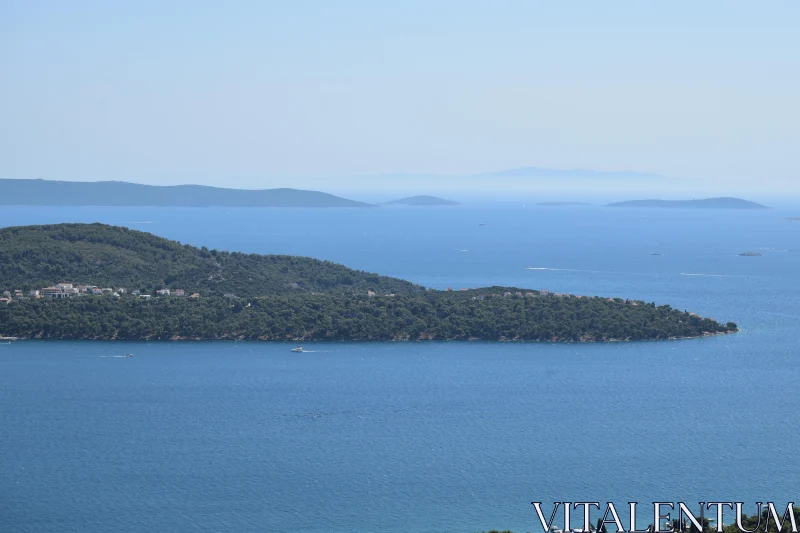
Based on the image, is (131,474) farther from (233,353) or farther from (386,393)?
(233,353)

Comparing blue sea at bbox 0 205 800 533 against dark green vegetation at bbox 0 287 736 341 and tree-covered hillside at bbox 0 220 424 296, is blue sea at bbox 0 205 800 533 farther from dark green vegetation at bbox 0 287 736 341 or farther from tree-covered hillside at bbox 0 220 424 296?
tree-covered hillside at bbox 0 220 424 296

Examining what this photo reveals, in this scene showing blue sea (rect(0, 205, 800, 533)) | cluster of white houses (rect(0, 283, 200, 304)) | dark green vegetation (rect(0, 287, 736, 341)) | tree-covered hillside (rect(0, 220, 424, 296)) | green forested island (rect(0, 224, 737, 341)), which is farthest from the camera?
tree-covered hillside (rect(0, 220, 424, 296))

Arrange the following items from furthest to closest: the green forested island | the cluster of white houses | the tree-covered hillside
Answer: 1. the tree-covered hillside
2. the cluster of white houses
3. the green forested island

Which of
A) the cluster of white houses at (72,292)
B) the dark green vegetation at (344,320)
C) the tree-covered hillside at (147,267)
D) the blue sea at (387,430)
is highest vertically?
the tree-covered hillside at (147,267)

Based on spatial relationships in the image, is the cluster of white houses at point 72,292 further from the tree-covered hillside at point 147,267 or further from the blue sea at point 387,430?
the blue sea at point 387,430

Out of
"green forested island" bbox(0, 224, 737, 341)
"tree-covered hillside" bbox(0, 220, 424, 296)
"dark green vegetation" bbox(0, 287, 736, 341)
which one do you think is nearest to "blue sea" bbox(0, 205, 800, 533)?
"dark green vegetation" bbox(0, 287, 736, 341)

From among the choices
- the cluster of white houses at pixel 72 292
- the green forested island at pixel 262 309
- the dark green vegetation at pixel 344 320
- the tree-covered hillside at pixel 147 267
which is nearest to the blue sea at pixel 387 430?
the dark green vegetation at pixel 344 320
